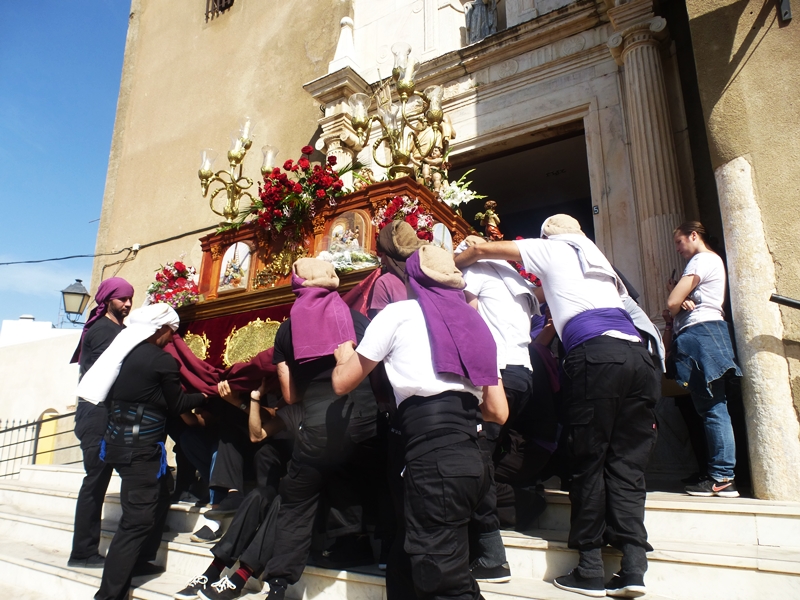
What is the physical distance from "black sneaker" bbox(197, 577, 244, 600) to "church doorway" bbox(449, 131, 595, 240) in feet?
19.3

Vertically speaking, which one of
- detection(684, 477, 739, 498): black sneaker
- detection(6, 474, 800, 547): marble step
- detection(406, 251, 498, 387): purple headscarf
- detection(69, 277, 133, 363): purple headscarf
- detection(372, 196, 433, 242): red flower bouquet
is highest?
detection(372, 196, 433, 242): red flower bouquet

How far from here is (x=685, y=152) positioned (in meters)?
5.53

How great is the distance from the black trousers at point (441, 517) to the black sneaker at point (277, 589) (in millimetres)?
849

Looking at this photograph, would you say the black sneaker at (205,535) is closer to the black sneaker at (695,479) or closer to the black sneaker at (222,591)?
the black sneaker at (222,591)

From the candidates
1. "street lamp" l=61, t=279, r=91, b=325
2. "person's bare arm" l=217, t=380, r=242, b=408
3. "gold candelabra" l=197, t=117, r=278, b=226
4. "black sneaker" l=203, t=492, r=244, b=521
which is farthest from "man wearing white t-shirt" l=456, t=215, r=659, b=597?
"street lamp" l=61, t=279, r=91, b=325

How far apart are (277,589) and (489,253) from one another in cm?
191

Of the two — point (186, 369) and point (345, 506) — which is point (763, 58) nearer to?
point (345, 506)

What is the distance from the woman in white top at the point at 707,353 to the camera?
3.21m

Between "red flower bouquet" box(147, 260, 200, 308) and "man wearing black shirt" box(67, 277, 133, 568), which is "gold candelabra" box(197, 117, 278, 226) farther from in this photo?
"man wearing black shirt" box(67, 277, 133, 568)

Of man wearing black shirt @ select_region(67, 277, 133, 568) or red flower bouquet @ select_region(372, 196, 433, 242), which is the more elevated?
red flower bouquet @ select_region(372, 196, 433, 242)

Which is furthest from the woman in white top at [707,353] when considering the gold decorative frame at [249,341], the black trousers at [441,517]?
the gold decorative frame at [249,341]

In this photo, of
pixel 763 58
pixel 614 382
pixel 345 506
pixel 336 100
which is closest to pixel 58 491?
pixel 345 506

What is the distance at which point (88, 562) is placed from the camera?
3680 millimetres

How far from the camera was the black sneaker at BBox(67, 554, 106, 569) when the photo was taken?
144 inches
